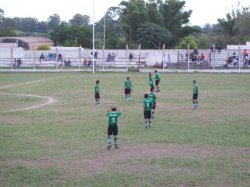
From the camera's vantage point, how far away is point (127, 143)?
17906mm

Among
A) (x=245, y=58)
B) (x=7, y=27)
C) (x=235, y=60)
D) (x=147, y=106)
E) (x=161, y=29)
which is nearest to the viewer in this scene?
(x=147, y=106)

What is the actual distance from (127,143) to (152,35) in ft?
217

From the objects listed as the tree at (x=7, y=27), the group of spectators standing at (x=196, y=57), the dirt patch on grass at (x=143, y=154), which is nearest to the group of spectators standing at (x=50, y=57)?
the group of spectators standing at (x=196, y=57)

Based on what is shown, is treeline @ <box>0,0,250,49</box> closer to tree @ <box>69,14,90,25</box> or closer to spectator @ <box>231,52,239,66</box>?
spectator @ <box>231,52,239,66</box>

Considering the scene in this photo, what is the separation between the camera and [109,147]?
1708 cm

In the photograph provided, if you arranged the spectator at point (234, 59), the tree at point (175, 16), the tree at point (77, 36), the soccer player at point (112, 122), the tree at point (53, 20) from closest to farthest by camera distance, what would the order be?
the soccer player at point (112, 122), the spectator at point (234, 59), the tree at point (175, 16), the tree at point (77, 36), the tree at point (53, 20)

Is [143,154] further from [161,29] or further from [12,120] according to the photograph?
[161,29]

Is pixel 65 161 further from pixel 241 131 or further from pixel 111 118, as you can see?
pixel 241 131

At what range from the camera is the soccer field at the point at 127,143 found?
13352mm

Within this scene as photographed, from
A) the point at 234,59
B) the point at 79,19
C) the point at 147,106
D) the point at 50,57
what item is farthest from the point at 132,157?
the point at 79,19

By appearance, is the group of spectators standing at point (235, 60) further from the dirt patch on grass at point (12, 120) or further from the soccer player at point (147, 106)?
the soccer player at point (147, 106)

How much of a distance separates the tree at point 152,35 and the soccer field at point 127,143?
1990 inches

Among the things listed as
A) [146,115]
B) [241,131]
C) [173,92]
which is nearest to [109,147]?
[146,115]

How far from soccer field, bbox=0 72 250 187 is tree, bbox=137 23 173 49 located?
166 feet
